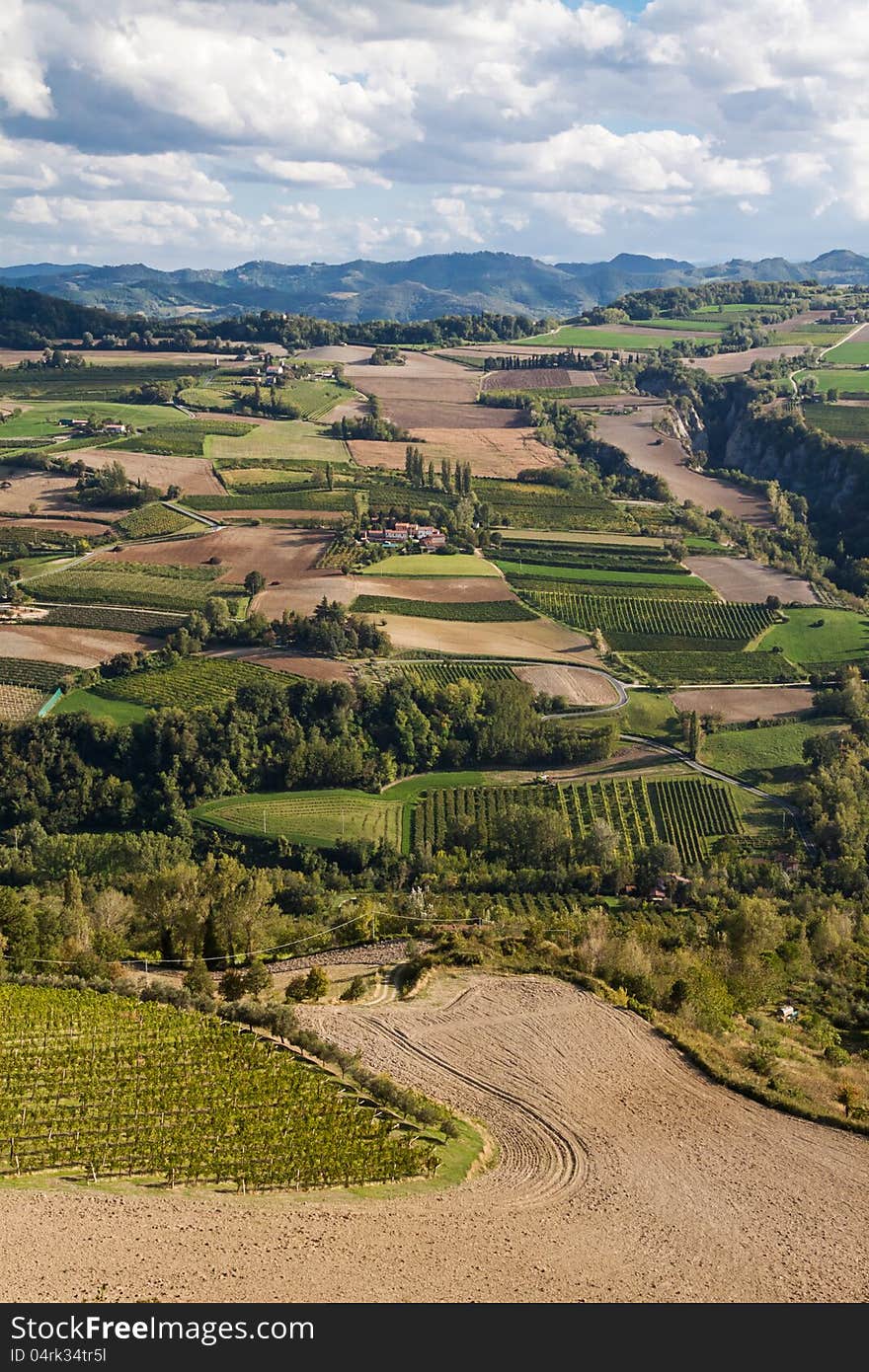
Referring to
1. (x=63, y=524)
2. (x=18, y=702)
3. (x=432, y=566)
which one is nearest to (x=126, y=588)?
(x=63, y=524)

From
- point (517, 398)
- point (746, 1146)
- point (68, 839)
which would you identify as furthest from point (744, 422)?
point (746, 1146)

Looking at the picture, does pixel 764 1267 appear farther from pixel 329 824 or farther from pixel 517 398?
pixel 517 398

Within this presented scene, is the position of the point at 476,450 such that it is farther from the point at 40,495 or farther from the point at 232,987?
the point at 232,987

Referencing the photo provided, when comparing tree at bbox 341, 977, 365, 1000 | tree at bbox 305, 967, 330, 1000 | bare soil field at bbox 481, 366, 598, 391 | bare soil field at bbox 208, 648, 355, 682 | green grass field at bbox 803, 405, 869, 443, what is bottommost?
tree at bbox 341, 977, 365, 1000

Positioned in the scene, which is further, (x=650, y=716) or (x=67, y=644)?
(x=67, y=644)

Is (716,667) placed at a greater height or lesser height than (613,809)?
greater

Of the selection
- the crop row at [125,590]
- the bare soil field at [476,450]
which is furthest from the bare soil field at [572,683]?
the bare soil field at [476,450]

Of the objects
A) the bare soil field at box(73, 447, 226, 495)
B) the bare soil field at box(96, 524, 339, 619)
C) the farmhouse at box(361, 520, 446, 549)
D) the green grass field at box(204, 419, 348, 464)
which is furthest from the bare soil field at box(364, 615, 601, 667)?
the green grass field at box(204, 419, 348, 464)

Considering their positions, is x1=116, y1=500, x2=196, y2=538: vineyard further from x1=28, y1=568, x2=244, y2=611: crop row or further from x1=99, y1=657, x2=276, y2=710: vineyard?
x1=99, y1=657, x2=276, y2=710: vineyard
